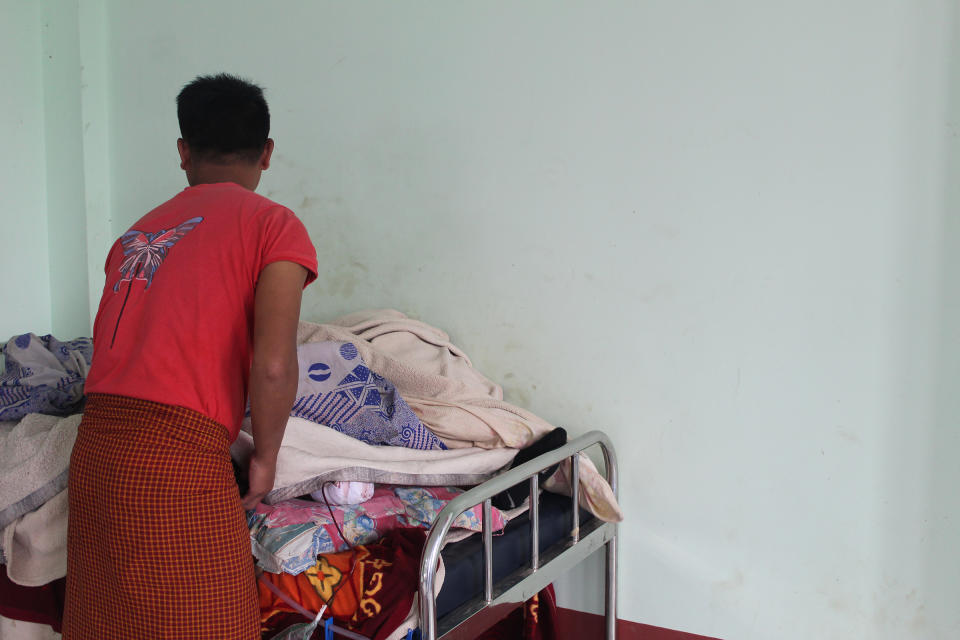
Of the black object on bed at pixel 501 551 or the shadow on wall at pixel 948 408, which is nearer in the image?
the black object on bed at pixel 501 551

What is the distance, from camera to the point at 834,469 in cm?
192

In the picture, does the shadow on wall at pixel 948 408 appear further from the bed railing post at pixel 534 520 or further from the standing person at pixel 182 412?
the standing person at pixel 182 412

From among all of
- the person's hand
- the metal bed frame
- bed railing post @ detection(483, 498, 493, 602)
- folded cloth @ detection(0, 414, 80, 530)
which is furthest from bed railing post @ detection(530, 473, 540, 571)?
folded cloth @ detection(0, 414, 80, 530)

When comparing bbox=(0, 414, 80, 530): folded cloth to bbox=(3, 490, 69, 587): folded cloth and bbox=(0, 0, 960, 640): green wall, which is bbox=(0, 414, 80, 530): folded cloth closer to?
bbox=(3, 490, 69, 587): folded cloth

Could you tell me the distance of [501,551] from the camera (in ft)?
5.51

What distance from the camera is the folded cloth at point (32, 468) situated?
5.03 feet

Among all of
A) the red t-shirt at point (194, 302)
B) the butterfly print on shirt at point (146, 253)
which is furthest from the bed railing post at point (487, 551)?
the butterfly print on shirt at point (146, 253)

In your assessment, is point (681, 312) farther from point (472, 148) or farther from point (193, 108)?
point (193, 108)

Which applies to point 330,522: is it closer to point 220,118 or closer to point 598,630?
point 220,118

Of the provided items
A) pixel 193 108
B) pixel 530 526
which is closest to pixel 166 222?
pixel 193 108

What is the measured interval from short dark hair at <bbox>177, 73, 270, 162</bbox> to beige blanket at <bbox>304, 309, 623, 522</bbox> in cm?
67

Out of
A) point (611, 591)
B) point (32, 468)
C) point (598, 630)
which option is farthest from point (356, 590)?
point (598, 630)

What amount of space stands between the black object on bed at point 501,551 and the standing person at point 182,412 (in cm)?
37

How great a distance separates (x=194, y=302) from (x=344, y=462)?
520mm
